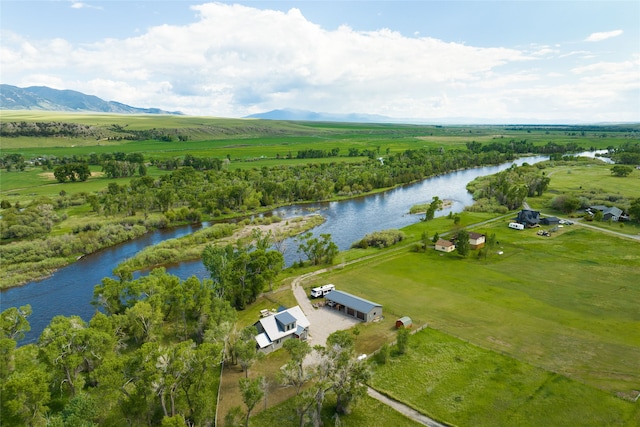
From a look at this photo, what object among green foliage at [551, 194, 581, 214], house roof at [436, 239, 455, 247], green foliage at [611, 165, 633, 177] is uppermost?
green foliage at [611, 165, 633, 177]

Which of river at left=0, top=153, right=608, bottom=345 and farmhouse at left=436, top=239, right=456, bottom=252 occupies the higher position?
farmhouse at left=436, top=239, right=456, bottom=252

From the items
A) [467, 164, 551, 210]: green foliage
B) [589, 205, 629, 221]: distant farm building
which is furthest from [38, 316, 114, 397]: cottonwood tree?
[589, 205, 629, 221]: distant farm building

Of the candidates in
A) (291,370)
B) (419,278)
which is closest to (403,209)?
(419,278)

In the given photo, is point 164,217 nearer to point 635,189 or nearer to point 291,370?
point 291,370

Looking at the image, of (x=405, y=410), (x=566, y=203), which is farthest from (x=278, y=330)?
(x=566, y=203)

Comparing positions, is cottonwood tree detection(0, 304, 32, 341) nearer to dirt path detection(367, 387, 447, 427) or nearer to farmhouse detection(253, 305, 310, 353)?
farmhouse detection(253, 305, 310, 353)

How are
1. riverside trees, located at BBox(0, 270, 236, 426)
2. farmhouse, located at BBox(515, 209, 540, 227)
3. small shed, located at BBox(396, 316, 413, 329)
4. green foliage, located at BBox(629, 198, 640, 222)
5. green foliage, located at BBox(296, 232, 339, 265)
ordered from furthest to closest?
farmhouse, located at BBox(515, 209, 540, 227), green foliage, located at BBox(629, 198, 640, 222), green foliage, located at BBox(296, 232, 339, 265), small shed, located at BBox(396, 316, 413, 329), riverside trees, located at BBox(0, 270, 236, 426)
